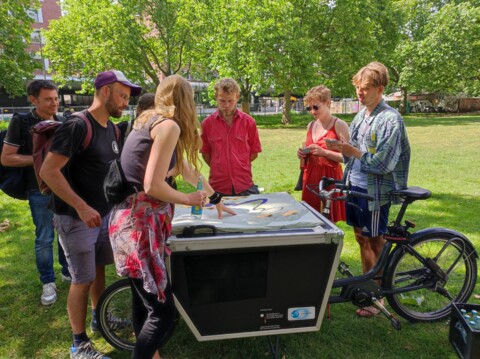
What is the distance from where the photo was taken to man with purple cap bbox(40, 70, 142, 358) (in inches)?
90.7

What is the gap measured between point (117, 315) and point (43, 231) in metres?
1.22

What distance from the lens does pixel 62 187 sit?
2312 mm

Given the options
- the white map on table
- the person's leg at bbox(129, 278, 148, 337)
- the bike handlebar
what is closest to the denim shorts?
the person's leg at bbox(129, 278, 148, 337)

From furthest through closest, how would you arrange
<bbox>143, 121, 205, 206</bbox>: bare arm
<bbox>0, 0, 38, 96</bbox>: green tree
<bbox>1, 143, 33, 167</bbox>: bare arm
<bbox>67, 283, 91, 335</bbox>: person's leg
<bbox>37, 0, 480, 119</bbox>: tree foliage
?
<bbox>37, 0, 480, 119</bbox>: tree foliage < <bbox>0, 0, 38, 96</bbox>: green tree < <bbox>1, 143, 33, 167</bbox>: bare arm < <bbox>67, 283, 91, 335</bbox>: person's leg < <bbox>143, 121, 205, 206</bbox>: bare arm

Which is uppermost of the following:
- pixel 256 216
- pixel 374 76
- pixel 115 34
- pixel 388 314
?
pixel 115 34

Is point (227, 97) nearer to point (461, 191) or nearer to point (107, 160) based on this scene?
point (107, 160)

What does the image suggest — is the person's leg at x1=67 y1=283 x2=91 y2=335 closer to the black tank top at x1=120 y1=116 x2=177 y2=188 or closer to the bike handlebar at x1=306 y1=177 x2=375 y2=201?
the black tank top at x1=120 y1=116 x2=177 y2=188

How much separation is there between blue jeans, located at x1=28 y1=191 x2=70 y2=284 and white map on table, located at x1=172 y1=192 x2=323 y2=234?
4.56ft

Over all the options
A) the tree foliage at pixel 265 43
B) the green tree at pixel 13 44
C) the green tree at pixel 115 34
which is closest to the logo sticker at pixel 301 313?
the tree foliage at pixel 265 43

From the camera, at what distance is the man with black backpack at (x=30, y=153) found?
323cm

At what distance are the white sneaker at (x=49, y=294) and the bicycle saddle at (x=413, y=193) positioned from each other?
10.3 ft

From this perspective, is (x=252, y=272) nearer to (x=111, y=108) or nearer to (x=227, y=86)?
(x=111, y=108)

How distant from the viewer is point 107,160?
2.52 metres

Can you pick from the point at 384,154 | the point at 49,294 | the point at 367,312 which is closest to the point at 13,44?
the point at 49,294
